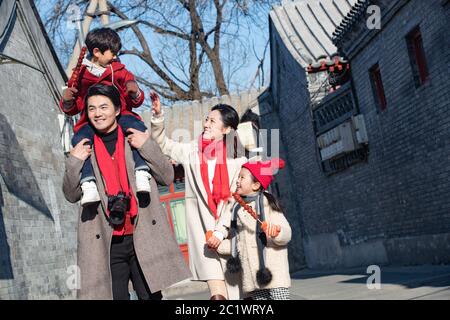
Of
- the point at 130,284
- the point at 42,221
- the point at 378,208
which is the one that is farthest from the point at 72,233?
the point at 130,284

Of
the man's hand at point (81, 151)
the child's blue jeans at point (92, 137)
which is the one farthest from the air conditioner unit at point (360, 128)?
the man's hand at point (81, 151)

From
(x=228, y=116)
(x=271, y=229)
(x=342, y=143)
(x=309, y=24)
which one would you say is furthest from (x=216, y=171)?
(x=309, y=24)

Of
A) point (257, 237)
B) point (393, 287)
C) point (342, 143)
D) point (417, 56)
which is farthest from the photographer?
point (342, 143)

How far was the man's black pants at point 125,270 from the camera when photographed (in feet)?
15.9

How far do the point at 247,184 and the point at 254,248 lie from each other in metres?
0.47

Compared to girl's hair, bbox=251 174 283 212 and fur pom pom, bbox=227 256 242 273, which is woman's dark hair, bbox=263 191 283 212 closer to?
girl's hair, bbox=251 174 283 212

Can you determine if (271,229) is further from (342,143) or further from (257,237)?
(342,143)

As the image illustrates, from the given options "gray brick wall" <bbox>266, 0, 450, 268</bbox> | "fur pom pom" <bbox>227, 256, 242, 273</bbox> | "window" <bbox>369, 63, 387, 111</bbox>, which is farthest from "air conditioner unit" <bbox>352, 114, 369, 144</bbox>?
"fur pom pom" <bbox>227, 256, 242, 273</bbox>

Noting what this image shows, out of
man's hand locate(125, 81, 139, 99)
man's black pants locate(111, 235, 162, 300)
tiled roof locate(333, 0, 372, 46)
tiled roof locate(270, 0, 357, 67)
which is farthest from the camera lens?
tiled roof locate(270, 0, 357, 67)

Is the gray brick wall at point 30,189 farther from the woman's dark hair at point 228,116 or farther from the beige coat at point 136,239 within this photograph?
the beige coat at point 136,239

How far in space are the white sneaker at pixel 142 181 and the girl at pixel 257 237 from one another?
1.02m

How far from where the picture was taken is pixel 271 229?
5.57 meters

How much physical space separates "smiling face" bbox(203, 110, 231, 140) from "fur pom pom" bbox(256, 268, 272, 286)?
124cm

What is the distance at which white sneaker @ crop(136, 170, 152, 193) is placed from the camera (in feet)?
15.9
